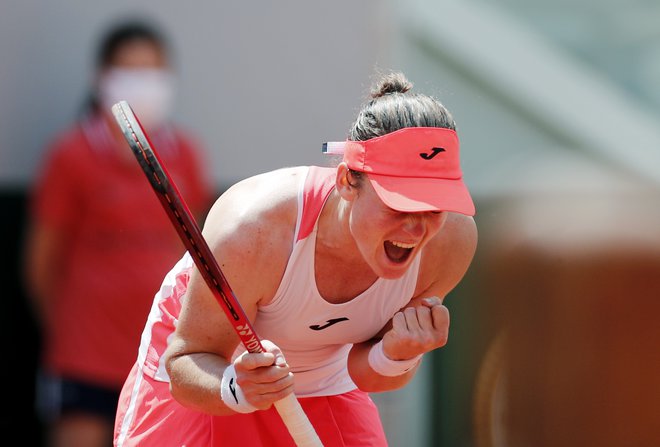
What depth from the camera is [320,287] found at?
2898mm

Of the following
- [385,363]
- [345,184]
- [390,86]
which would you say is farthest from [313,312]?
[390,86]

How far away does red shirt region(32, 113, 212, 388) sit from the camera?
5031mm

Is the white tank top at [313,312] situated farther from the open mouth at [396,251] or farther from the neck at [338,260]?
the open mouth at [396,251]

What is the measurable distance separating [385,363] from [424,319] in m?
0.18

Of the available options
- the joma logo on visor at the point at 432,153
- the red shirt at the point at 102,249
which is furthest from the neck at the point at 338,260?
the red shirt at the point at 102,249

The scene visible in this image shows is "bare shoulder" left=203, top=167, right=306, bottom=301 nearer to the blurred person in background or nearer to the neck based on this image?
the neck

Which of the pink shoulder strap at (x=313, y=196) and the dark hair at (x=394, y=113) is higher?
the dark hair at (x=394, y=113)

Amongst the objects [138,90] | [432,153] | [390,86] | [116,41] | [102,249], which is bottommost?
[102,249]

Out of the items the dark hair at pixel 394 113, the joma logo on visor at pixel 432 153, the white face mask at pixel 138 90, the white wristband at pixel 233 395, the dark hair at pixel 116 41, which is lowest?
the white wristband at pixel 233 395

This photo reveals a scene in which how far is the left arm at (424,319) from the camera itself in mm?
2786

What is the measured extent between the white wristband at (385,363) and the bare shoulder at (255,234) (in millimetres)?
284

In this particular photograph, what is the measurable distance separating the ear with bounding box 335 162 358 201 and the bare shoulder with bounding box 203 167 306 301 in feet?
0.34

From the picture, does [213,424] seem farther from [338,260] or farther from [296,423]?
[338,260]

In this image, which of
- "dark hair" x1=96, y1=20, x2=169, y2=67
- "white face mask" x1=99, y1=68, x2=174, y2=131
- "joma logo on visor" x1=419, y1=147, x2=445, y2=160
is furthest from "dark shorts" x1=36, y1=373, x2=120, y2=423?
"joma logo on visor" x1=419, y1=147, x2=445, y2=160
